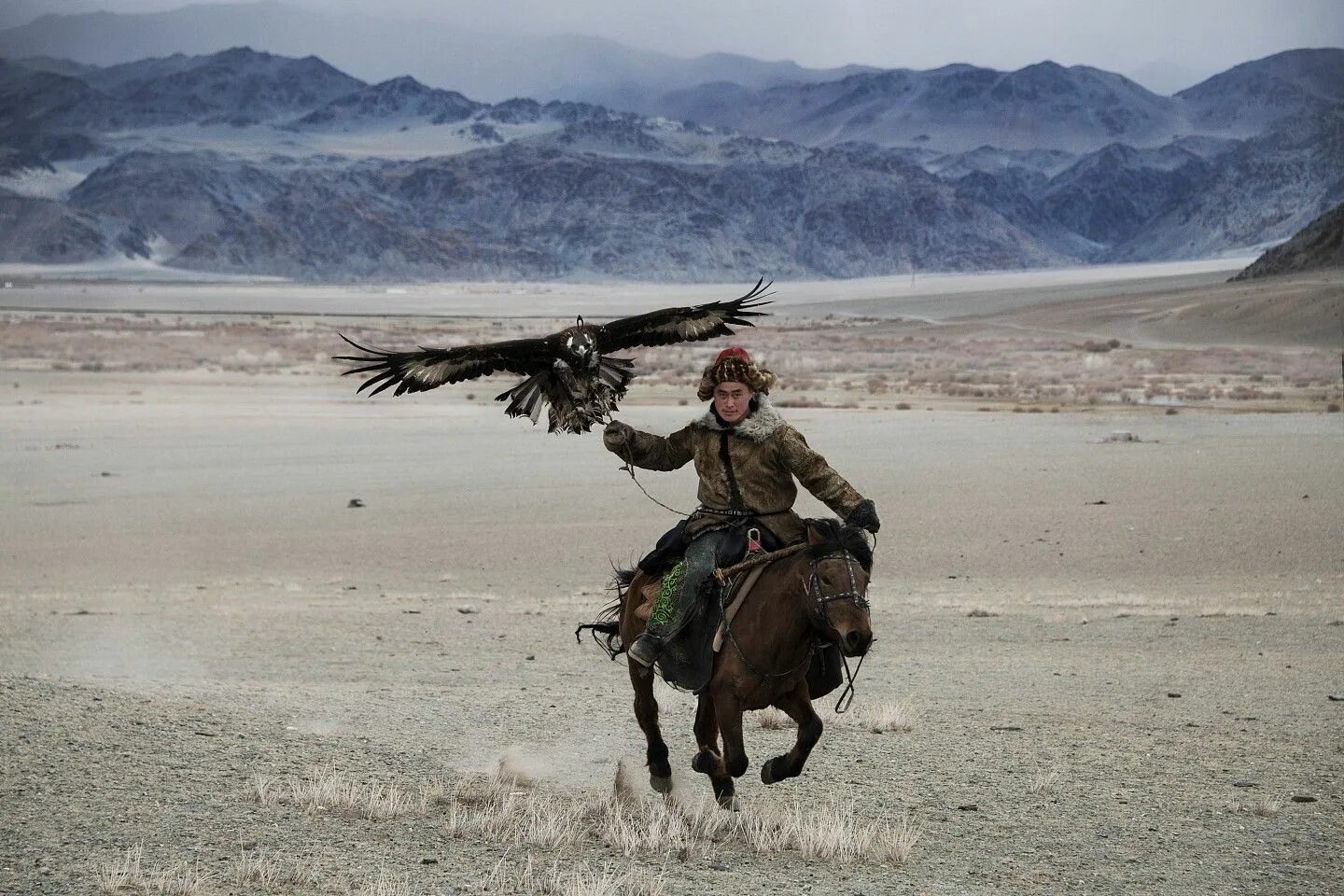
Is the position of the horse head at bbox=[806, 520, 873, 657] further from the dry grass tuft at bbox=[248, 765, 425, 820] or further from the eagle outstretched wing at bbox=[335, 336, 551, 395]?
the dry grass tuft at bbox=[248, 765, 425, 820]

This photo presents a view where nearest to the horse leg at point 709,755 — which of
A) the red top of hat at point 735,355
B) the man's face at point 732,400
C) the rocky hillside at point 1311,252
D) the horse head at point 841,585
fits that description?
the horse head at point 841,585

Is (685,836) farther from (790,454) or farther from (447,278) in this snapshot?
(447,278)

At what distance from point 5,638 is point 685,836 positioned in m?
8.14

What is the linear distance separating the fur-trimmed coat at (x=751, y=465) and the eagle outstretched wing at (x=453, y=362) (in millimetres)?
506

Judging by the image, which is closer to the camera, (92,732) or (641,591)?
(641,591)

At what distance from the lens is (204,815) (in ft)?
23.2

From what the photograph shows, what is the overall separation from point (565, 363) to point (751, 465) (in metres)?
0.91

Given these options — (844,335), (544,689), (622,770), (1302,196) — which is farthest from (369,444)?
(1302,196)

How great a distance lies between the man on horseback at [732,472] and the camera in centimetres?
669

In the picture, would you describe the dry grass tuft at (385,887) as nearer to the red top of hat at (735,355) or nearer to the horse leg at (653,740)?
the horse leg at (653,740)

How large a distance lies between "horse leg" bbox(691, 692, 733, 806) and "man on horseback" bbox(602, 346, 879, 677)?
32 centimetres

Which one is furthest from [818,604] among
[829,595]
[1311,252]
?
[1311,252]

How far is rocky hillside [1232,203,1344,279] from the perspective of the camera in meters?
99.4

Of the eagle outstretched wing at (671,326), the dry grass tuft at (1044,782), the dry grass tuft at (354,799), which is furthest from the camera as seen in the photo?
the dry grass tuft at (1044,782)
